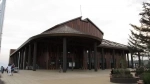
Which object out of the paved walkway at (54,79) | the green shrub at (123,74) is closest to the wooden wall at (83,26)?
the paved walkway at (54,79)

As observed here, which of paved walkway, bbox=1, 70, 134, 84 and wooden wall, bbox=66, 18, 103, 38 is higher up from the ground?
wooden wall, bbox=66, 18, 103, 38

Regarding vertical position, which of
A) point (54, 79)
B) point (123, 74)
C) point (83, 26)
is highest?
point (83, 26)

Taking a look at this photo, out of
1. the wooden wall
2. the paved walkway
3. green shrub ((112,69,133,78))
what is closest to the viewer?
the paved walkway

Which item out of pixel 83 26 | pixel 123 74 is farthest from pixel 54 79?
pixel 83 26

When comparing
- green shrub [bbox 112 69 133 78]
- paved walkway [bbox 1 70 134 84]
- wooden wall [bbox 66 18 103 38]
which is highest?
wooden wall [bbox 66 18 103 38]

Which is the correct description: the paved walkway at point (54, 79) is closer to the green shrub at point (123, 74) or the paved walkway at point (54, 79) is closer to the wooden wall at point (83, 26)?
the green shrub at point (123, 74)

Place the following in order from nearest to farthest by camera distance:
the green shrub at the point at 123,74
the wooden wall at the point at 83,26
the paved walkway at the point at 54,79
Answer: the paved walkway at the point at 54,79 → the green shrub at the point at 123,74 → the wooden wall at the point at 83,26

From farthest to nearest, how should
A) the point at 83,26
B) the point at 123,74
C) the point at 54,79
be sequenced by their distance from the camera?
1. the point at 83,26
2. the point at 54,79
3. the point at 123,74

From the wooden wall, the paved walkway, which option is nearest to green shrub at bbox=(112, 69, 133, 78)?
the paved walkway

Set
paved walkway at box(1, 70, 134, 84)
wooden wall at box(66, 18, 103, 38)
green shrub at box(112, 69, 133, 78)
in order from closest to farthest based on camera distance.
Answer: paved walkway at box(1, 70, 134, 84), green shrub at box(112, 69, 133, 78), wooden wall at box(66, 18, 103, 38)

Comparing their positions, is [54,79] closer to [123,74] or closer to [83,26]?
[123,74]

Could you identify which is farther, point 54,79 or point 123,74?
point 54,79

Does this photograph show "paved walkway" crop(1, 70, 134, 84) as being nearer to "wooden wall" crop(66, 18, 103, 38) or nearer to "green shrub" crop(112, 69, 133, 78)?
"green shrub" crop(112, 69, 133, 78)

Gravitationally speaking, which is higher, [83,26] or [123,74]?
[83,26]
